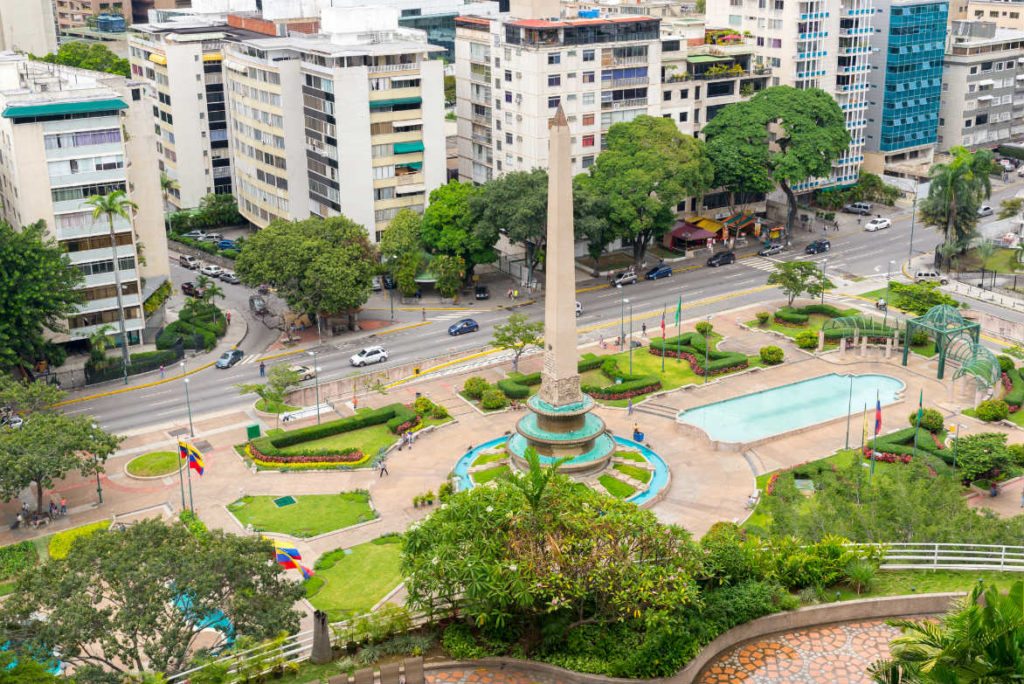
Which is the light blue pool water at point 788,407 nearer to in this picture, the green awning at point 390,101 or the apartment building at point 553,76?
the apartment building at point 553,76

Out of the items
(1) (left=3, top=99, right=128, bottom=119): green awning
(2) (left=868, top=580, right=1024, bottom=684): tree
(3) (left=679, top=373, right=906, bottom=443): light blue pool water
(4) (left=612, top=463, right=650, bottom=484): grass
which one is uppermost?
(1) (left=3, top=99, right=128, bottom=119): green awning

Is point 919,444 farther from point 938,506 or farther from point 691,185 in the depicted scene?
point 691,185

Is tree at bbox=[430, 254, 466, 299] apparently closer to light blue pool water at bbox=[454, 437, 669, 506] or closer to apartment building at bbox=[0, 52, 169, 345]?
apartment building at bbox=[0, 52, 169, 345]

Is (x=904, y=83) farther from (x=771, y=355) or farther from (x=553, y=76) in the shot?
(x=771, y=355)

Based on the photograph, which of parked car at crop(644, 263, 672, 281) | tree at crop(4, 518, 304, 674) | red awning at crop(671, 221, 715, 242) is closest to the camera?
tree at crop(4, 518, 304, 674)

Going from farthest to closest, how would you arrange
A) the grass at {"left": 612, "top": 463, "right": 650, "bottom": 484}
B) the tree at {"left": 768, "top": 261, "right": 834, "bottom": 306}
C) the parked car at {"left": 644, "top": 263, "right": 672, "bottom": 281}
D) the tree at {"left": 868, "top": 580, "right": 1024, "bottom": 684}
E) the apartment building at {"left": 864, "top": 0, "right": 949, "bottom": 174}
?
the apartment building at {"left": 864, "top": 0, "right": 949, "bottom": 174}
the parked car at {"left": 644, "top": 263, "right": 672, "bottom": 281}
the tree at {"left": 768, "top": 261, "right": 834, "bottom": 306}
the grass at {"left": 612, "top": 463, "right": 650, "bottom": 484}
the tree at {"left": 868, "top": 580, "right": 1024, "bottom": 684}

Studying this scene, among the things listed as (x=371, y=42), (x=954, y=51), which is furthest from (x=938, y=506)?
(x=954, y=51)

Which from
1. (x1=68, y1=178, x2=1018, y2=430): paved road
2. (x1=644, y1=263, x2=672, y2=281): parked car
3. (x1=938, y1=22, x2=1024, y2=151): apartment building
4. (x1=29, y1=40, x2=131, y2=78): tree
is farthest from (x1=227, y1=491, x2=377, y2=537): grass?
(x1=938, y1=22, x2=1024, y2=151): apartment building
